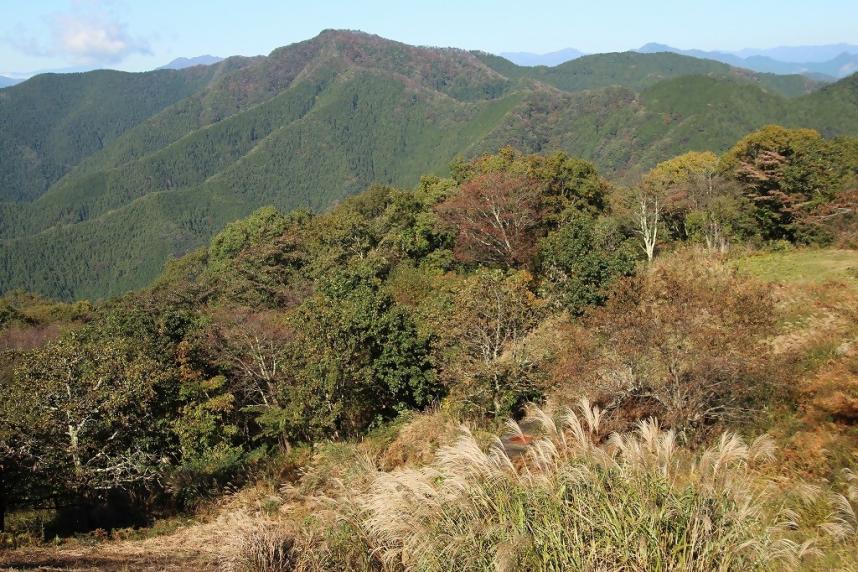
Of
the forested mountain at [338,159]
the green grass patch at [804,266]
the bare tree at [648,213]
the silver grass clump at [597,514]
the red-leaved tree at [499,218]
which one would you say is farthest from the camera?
the forested mountain at [338,159]

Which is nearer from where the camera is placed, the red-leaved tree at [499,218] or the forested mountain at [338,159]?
the red-leaved tree at [499,218]

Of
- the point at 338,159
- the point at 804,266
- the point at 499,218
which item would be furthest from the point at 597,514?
the point at 338,159

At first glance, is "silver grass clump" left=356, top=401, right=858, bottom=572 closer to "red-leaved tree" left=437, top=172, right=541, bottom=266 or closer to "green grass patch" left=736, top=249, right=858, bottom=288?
"green grass patch" left=736, top=249, right=858, bottom=288

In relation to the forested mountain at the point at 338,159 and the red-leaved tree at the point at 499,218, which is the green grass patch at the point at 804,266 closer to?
the red-leaved tree at the point at 499,218

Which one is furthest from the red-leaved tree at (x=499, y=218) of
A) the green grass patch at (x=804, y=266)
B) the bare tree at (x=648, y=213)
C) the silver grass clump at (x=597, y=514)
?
the silver grass clump at (x=597, y=514)

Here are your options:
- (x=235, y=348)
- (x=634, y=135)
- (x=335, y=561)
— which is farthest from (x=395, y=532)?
(x=634, y=135)

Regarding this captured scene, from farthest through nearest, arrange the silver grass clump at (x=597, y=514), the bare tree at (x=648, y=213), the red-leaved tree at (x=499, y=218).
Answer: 1. the red-leaved tree at (x=499, y=218)
2. the bare tree at (x=648, y=213)
3. the silver grass clump at (x=597, y=514)

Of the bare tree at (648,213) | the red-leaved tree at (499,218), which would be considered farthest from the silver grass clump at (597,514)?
the red-leaved tree at (499,218)

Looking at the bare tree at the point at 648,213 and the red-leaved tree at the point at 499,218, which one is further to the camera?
the red-leaved tree at the point at 499,218

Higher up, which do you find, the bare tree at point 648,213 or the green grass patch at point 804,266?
the bare tree at point 648,213

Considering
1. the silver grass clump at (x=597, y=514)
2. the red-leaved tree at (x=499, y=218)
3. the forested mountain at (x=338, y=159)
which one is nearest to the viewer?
the silver grass clump at (x=597, y=514)

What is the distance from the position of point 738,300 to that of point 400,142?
193 meters

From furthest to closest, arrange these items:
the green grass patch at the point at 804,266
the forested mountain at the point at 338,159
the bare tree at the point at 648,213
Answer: the forested mountain at the point at 338,159, the bare tree at the point at 648,213, the green grass patch at the point at 804,266

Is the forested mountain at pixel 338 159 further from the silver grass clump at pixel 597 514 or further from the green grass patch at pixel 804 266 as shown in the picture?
the silver grass clump at pixel 597 514
